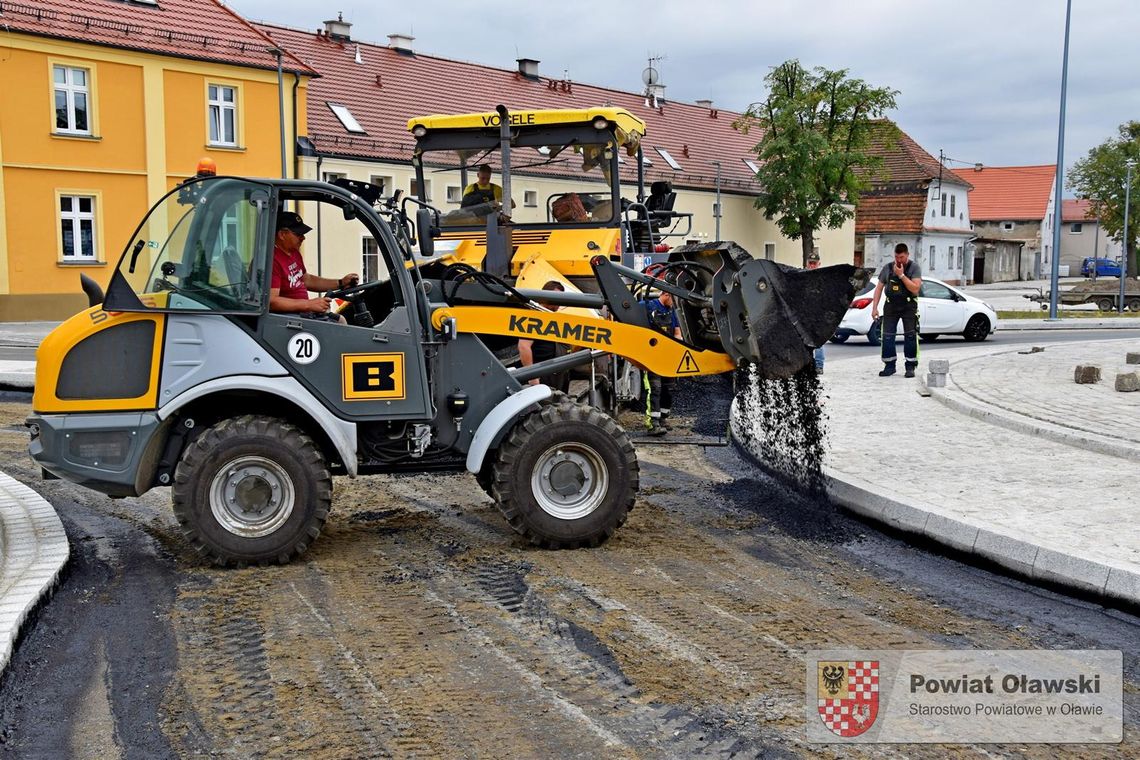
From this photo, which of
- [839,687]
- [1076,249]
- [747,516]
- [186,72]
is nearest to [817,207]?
[186,72]

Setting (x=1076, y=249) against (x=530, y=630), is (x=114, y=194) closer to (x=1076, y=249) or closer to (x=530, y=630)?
(x=530, y=630)

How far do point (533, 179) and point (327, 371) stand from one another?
18.1ft

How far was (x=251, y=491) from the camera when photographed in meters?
6.51

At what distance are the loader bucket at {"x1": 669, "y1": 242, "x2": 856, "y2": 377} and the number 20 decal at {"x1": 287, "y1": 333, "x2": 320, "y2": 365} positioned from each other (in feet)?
8.16

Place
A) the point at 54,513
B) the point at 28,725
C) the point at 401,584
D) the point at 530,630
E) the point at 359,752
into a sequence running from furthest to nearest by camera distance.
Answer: the point at 54,513 < the point at 401,584 < the point at 530,630 < the point at 28,725 < the point at 359,752

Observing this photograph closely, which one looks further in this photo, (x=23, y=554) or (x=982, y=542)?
(x=982, y=542)

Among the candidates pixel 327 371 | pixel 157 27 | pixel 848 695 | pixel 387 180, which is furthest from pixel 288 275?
pixel 387 180

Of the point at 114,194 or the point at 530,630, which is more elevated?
the point at 114,194

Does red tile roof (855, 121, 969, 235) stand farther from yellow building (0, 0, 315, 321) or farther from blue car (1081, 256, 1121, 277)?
yellow building (0, 0, 315, 321)

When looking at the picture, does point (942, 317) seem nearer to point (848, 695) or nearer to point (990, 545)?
point (990, 545)

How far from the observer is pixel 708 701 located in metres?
4.50

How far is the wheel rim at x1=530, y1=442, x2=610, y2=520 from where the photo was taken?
22.5 ft

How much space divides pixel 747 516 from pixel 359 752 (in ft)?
14.0

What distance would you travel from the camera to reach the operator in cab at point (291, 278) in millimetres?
6609
